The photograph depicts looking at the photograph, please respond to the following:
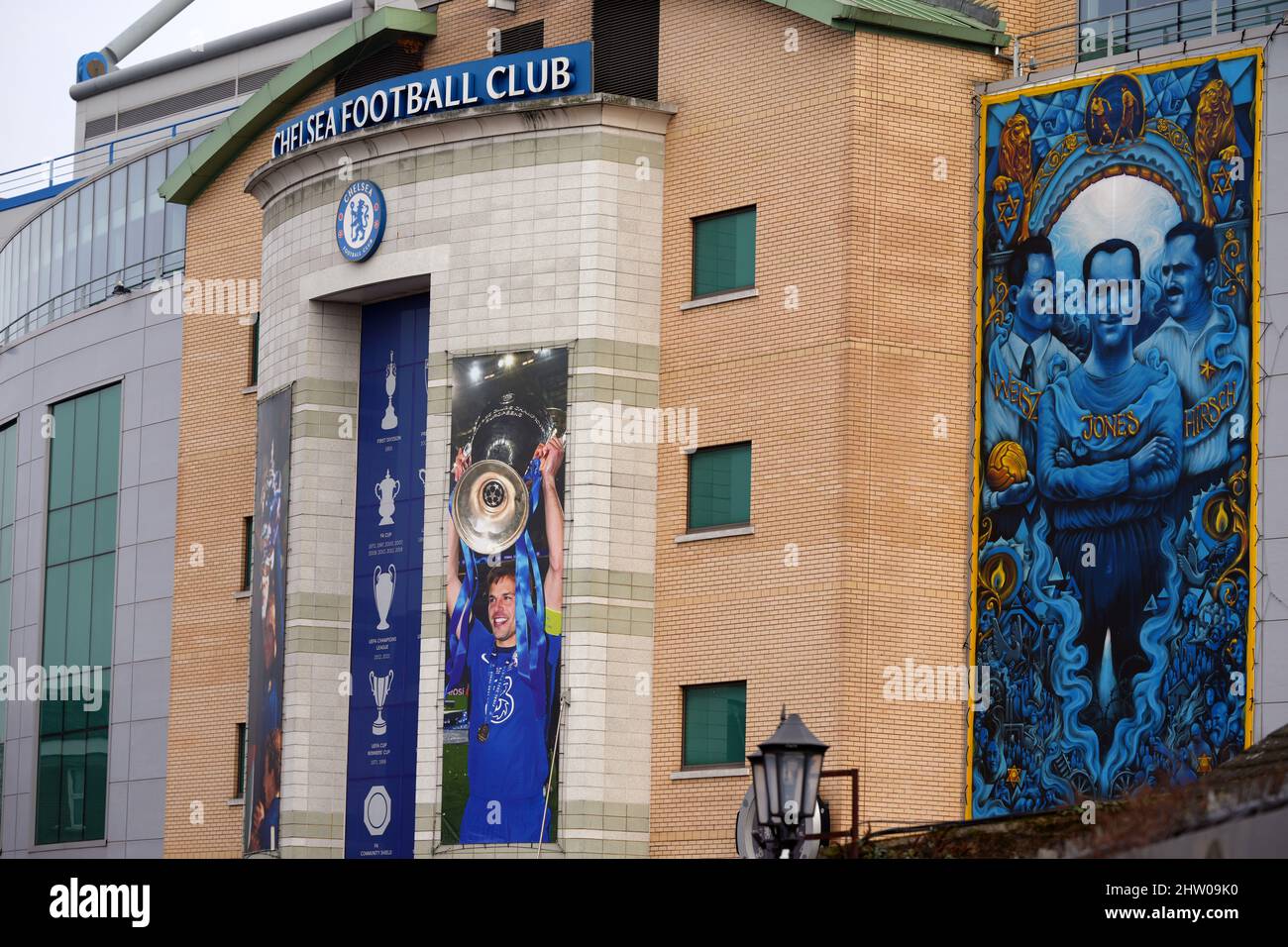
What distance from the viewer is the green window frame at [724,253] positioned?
1485 inches

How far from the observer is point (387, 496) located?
41.3 m

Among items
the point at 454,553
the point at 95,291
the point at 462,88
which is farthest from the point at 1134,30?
the point at 95,291

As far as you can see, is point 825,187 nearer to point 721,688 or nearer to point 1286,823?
point 721,688

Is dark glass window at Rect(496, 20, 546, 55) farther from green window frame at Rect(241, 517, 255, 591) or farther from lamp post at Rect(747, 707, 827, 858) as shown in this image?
lamp post at Rect(747, 707, 827, 858)

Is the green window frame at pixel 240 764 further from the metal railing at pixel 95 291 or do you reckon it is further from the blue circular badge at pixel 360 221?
the metal railing at pixel 95 291

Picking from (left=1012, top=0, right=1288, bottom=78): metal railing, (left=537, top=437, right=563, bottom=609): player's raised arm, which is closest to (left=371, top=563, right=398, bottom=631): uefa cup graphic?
(left=537, top=437, right=563, bottom=609): player's raised arm

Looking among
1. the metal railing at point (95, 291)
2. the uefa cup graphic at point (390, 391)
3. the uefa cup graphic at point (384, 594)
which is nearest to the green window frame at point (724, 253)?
the uefa cup graphic at point (390, 391)

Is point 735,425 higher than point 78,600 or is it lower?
higher

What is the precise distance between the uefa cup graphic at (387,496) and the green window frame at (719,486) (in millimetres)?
6192

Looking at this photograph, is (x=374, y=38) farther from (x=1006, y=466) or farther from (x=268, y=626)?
(x=1006, y=466)

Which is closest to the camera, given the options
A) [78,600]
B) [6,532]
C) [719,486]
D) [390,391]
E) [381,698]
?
[719,486]

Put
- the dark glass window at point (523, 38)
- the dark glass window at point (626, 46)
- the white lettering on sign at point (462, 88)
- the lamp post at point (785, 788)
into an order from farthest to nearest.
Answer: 1. the dark glass window at point (523, 38)
2. the dark glass window at point (626, 46)
3. the white lettering on sign at point (462, 88)
4. the lamp post at point (785, 788)

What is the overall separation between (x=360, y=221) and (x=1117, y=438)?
1439 cm
